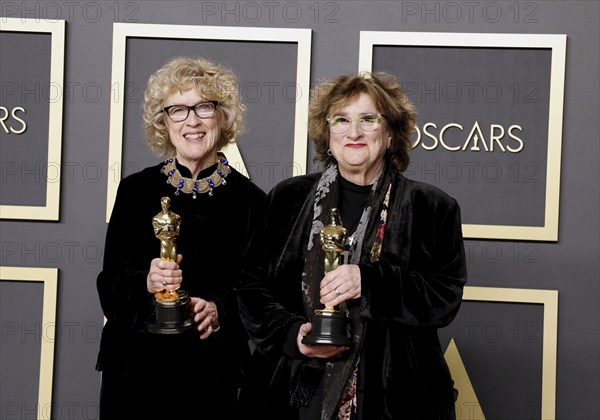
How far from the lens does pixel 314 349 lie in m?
1.90

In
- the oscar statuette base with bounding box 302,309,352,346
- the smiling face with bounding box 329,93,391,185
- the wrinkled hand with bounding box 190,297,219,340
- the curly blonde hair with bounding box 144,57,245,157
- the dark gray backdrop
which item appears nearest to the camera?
the oscar statuette base with bounding box 302,309,352,346

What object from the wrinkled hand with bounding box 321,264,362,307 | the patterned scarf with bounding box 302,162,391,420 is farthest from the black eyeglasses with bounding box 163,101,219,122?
the wrinkled hand with bounding box 321,264,362,307

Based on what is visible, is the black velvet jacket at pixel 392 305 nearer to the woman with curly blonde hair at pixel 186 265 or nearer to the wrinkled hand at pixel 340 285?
the wrinkled hand at pixel 340 285

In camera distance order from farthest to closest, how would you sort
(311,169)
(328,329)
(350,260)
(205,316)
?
(311,169) < (205,316) < (350,260) < (328,329)

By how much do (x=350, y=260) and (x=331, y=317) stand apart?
0.17 meters

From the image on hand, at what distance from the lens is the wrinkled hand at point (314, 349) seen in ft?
6.24

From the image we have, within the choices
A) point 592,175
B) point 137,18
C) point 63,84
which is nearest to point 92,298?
point 63,84

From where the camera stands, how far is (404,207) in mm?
2010

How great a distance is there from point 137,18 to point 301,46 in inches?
23.9

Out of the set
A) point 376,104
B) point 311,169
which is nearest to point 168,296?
point 376,104

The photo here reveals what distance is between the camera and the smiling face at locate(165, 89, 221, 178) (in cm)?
222

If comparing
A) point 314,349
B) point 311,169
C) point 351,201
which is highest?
point 311,169

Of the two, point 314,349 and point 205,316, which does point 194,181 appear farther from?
point 314,349

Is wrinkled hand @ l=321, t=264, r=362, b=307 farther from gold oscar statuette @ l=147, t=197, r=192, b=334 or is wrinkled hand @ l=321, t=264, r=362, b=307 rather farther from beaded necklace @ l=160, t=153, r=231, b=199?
beaded necklace @ l=160, t=153, r=231, b=199
